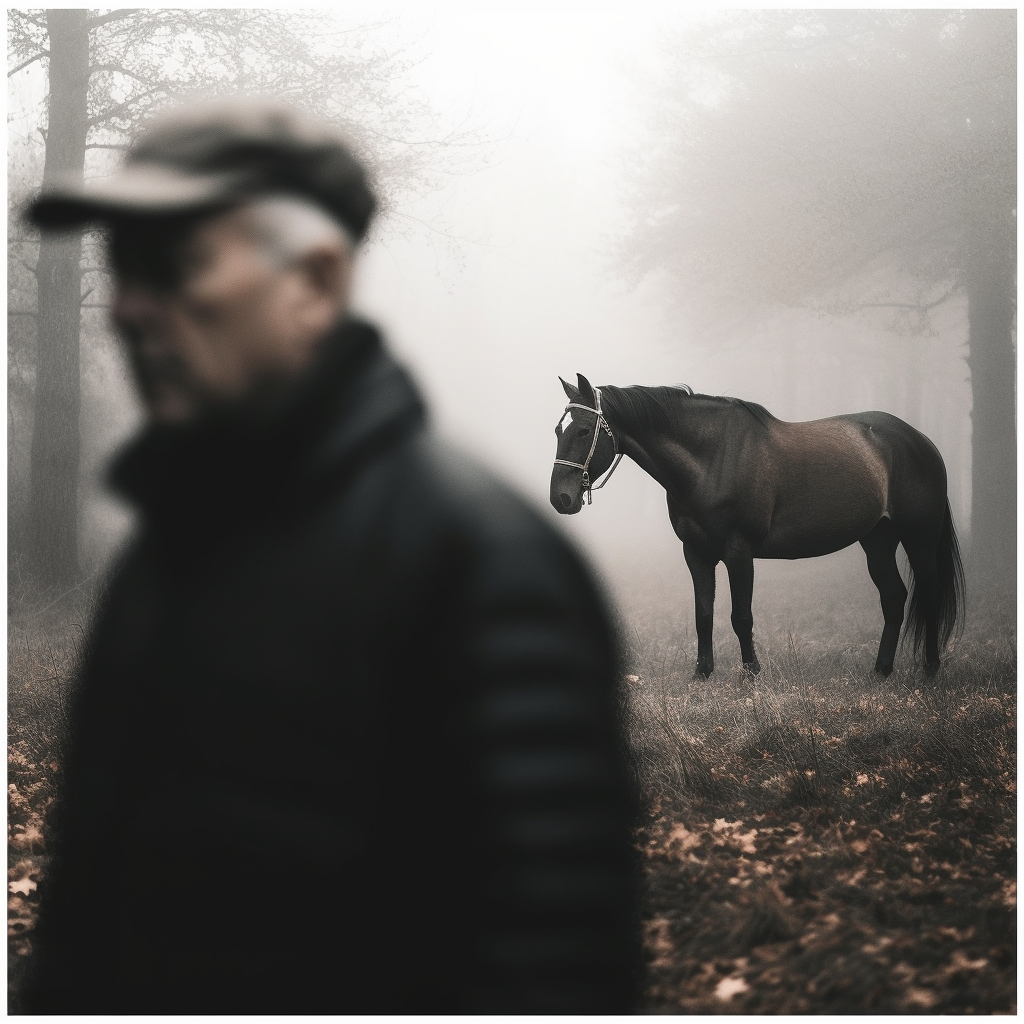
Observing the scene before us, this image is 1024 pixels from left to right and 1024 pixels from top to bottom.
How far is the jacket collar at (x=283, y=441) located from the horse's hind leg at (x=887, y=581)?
6.76 metres

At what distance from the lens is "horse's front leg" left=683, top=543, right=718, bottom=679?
711cm

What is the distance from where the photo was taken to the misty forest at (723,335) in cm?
424

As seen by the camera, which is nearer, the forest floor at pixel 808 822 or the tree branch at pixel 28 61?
the forest floor at pixel 808 822

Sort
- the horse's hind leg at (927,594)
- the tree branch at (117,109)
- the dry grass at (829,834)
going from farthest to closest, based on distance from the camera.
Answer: the tree branch at (117,109) → the horse's hind leg at (927,594) → the dry grass at (829,834)

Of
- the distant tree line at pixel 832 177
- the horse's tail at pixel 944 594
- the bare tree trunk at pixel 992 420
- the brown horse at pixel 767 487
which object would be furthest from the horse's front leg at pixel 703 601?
the bare tree trunk at pixel 992 420

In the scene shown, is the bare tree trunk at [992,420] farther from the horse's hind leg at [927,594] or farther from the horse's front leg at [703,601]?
the horse's front leg at [703,601]

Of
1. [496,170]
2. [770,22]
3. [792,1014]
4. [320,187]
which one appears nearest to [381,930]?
[320,187]

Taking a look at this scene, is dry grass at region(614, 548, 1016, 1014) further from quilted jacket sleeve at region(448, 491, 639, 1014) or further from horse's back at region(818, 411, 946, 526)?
quilted jacket sleeve at region(448, 491, 639, 1014)

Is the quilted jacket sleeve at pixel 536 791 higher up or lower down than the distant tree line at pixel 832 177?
lower down

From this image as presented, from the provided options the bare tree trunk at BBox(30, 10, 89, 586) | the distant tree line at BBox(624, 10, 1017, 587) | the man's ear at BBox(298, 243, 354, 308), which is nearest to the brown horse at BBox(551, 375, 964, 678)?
the distant tree line at BBox(624, 10, 1017, 587)

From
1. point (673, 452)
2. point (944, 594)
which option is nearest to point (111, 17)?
point (673, 452)

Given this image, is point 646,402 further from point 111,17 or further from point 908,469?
point 111,17

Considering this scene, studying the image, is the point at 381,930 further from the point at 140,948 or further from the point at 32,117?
the point at 32,117

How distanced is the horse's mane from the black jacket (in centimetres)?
536
